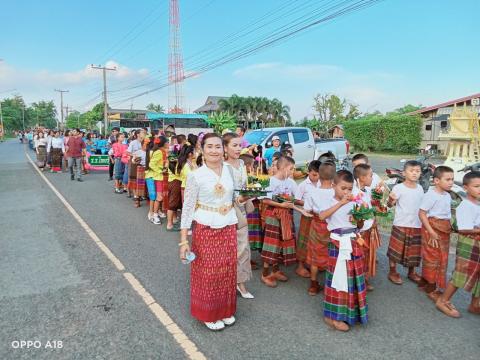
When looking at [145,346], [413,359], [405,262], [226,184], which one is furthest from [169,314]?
[405,262]

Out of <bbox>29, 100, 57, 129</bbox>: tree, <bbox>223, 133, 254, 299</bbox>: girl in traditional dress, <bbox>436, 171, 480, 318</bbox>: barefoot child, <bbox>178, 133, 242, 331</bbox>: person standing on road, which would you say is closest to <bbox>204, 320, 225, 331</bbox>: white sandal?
<bbox>178, 133, 242, 331</bbox>: person standing on road

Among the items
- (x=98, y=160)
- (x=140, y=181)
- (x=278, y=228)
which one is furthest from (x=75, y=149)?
(x=278, y=228)

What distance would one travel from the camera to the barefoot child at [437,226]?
3.87 metres

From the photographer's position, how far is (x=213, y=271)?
3.21m

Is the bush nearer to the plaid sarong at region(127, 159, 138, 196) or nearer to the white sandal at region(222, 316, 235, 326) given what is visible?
the plaid sarong at region(127, 159, 138, 196)

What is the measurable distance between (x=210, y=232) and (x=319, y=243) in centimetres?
141

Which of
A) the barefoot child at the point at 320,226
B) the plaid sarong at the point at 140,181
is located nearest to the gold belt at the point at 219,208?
the barefoot child at the point at 320,226

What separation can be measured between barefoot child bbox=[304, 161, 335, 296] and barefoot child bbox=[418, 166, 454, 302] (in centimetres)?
102

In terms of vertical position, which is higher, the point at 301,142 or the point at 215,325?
the point at 301,142

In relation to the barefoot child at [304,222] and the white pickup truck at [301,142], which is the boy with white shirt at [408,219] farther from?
the white pickup truck at [301,142]

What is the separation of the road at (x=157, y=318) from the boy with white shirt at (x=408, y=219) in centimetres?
37

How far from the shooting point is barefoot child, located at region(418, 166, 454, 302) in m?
3.87

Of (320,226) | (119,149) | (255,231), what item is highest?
(119,149)

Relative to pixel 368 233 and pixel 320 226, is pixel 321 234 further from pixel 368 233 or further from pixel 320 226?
pixel 368 233
